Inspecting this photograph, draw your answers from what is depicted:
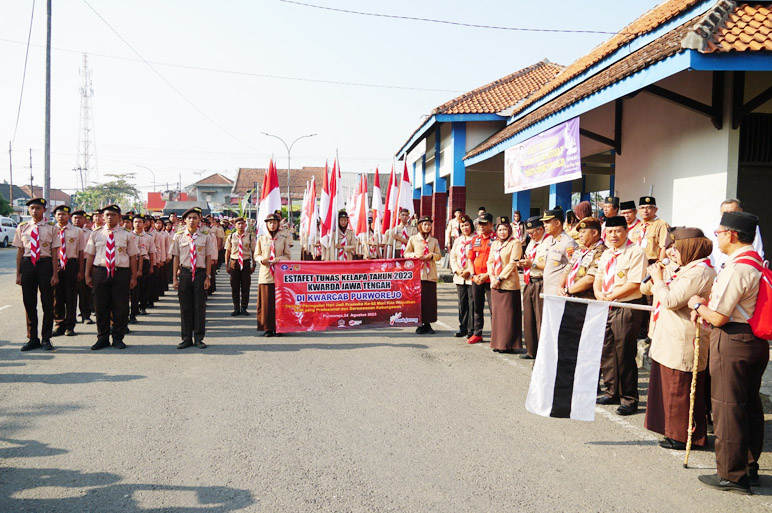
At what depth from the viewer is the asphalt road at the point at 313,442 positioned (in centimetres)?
382

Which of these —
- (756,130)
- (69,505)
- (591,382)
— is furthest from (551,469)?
(756,130)

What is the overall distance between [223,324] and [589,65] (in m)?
9.14

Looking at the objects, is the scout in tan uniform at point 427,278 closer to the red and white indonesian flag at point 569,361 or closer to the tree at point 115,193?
the red and white indonesian flag at point 569,361

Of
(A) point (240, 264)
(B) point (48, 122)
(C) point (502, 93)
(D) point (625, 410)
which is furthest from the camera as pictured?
(C) point (502, 93)

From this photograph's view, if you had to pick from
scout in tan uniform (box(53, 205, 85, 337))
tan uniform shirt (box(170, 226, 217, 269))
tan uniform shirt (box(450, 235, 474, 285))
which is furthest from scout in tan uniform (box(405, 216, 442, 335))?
scout in tan uniform (box(53, 205, 85, 337))

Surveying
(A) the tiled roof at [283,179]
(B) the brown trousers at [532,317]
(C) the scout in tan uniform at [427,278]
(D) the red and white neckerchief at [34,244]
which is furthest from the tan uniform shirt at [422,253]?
(A) the tiled roof at [283,179]

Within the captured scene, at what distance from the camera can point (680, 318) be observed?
15.4 ft

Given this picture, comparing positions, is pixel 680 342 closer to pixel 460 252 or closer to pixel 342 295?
pixel 460 252

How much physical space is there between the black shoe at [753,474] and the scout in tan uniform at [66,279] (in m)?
8.99

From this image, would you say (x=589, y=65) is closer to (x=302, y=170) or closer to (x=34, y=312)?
(x=34, y=312)

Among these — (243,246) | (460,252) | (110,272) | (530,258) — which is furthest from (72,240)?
(530,258)

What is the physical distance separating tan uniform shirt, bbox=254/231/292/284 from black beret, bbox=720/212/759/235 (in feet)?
22.5

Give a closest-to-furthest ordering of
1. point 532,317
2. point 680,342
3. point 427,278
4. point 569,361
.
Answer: point 680,342, point 569,361, point 532,317, point 427,278

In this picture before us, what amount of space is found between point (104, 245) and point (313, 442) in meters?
5.44
